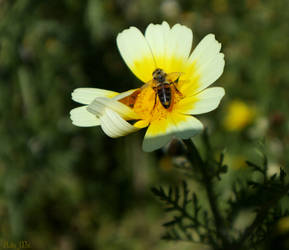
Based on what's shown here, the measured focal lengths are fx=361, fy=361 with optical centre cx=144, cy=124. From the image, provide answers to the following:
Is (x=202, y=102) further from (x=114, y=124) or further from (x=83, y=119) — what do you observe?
(x=83, y=119)

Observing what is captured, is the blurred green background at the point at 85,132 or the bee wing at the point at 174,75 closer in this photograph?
the bee wing at the point at 174,75

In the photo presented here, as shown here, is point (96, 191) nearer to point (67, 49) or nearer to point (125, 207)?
point (125, 207)

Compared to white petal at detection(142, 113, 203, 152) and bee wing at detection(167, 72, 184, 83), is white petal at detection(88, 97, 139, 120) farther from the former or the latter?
bee wing at detection(167, 72, 184, 83)

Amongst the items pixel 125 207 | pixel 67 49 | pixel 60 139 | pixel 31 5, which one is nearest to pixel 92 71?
pixel 67 49

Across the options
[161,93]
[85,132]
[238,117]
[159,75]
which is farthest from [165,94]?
[238,117]

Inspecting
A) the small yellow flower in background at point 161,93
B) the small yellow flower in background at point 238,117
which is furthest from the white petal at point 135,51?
the small yellow flower in background at point 238,117

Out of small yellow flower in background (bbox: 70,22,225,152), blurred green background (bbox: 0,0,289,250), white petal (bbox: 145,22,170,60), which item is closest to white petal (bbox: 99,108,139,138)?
small yellow flower in background (bbox: 70,22,225,152)

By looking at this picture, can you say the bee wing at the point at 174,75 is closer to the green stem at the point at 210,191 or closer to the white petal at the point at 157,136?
the white petal at the point at 157,136
